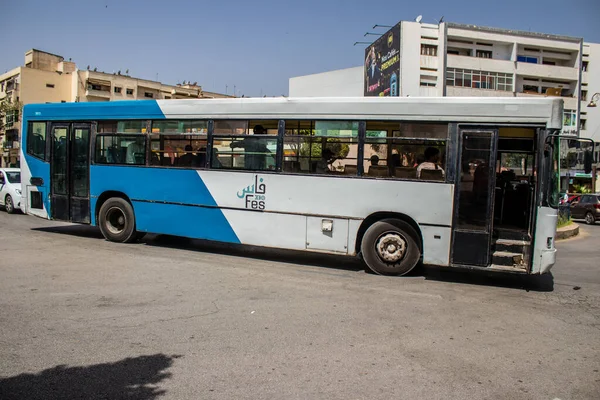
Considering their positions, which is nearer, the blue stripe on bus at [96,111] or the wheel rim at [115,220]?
the blue stripe on bus at [96,111]

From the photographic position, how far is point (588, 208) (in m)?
23.4

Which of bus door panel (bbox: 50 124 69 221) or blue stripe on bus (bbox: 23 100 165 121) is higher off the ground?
blue stripe on bus (bbox: 23 100 165 121)

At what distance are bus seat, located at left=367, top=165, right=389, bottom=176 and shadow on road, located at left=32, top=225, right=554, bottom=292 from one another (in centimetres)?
182

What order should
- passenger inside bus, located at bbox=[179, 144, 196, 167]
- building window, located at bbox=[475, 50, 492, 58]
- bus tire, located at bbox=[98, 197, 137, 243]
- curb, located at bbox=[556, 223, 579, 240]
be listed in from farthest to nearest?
building window, located at bbox=[475, 50, 492, 58] < curb, located at bbox=[556, 223, 579, 240] < bus tire, located at bbox=[98, 197, 137, 243] < passenger inside bus, located at bbox=[179, 144, 196, 167]

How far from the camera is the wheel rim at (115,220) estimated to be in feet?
34.6

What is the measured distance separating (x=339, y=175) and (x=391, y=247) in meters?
1.53

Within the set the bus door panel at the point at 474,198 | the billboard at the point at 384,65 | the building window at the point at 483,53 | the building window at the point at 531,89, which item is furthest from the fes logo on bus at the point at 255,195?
the building window at the point at 531,89

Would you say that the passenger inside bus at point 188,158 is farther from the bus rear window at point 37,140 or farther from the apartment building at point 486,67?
the apartment building at point 486,67

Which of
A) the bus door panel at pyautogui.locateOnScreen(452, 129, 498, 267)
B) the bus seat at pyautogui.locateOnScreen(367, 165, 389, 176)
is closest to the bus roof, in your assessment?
the bus door panel at pyautogui.locateOnScreen(452, 129, 498, 267)

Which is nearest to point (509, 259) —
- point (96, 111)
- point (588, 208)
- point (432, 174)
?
point (432, 174)

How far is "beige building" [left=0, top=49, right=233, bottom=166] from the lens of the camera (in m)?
64.1

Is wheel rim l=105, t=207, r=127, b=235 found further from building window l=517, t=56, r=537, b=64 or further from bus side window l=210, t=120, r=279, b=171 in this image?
building window l=517, t=56, r=537, b=64

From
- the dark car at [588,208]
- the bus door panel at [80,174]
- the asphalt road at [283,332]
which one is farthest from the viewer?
the dark car at [588,208]

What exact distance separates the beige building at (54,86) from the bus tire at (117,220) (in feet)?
178
